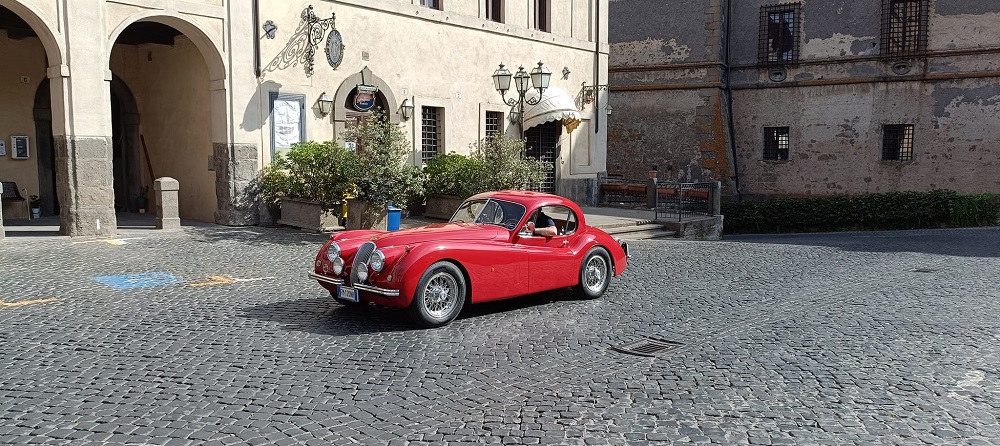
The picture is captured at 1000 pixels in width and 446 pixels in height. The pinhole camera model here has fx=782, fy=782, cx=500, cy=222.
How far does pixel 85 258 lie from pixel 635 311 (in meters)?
8.15

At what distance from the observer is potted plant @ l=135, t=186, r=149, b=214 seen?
1822 centimetres

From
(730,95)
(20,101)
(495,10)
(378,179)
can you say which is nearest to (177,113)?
(20,101)

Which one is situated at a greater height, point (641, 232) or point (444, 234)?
point (444, 234)

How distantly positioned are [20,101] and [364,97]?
24.2 ft

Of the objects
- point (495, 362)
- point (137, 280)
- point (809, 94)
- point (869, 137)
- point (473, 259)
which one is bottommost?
point (495, 362)

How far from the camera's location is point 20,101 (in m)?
16.8

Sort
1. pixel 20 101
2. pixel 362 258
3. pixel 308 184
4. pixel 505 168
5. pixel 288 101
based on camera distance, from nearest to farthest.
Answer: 1. pixel 362 258
2. pixel 308 184
3. pixel 505 168
4. pixel 288 101
5. pixel 20 101

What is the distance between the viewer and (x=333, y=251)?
322 inches

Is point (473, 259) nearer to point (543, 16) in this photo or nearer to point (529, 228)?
point (529, 228)

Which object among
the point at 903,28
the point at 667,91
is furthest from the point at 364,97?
the point at 903,28

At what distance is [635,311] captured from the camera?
8.84 meters

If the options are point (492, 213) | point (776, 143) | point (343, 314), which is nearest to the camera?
point (343, 314)

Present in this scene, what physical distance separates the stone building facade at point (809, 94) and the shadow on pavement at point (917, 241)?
20.5ft

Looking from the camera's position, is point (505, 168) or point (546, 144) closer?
point (505, 168)
